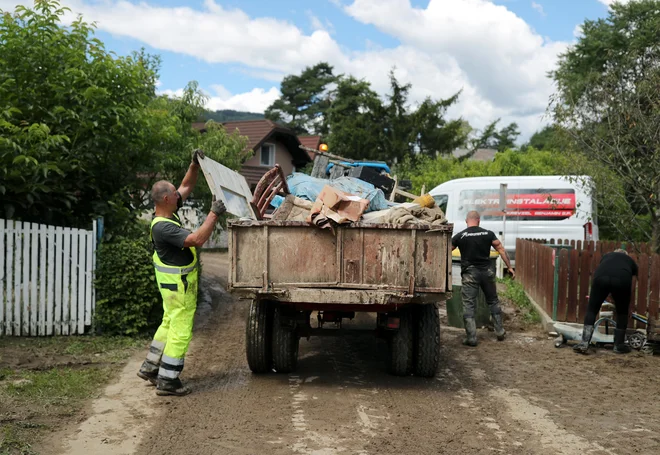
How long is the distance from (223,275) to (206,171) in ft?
36.6

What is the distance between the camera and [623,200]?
12.6 m

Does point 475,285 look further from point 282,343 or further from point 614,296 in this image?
point 282,343

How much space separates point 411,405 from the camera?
6.29 meters

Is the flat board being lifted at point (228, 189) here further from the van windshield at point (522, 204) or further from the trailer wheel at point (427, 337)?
the van windshield at point (522, 204)

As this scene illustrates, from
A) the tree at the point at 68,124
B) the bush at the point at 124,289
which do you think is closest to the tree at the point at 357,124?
the tree at the point at 68,124

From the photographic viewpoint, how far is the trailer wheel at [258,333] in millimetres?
7195

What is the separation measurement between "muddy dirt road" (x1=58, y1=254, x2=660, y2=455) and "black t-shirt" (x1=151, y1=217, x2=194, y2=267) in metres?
1.27

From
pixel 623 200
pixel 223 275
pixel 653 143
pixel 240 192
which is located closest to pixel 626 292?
pixel 653 143

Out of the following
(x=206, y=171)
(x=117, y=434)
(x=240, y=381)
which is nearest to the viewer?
(x=117, y=434)

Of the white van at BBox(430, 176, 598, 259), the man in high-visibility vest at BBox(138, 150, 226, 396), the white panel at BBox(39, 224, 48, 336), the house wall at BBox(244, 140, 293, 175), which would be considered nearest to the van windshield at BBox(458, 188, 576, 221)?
the white van at BBox(430, 176, 598, 259)

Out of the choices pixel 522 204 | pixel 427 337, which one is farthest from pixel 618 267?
Answer: pixel 522 204

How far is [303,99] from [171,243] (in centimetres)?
5818

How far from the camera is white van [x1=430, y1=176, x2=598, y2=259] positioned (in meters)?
17.0

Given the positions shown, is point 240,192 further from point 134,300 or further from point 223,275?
point 223,275
